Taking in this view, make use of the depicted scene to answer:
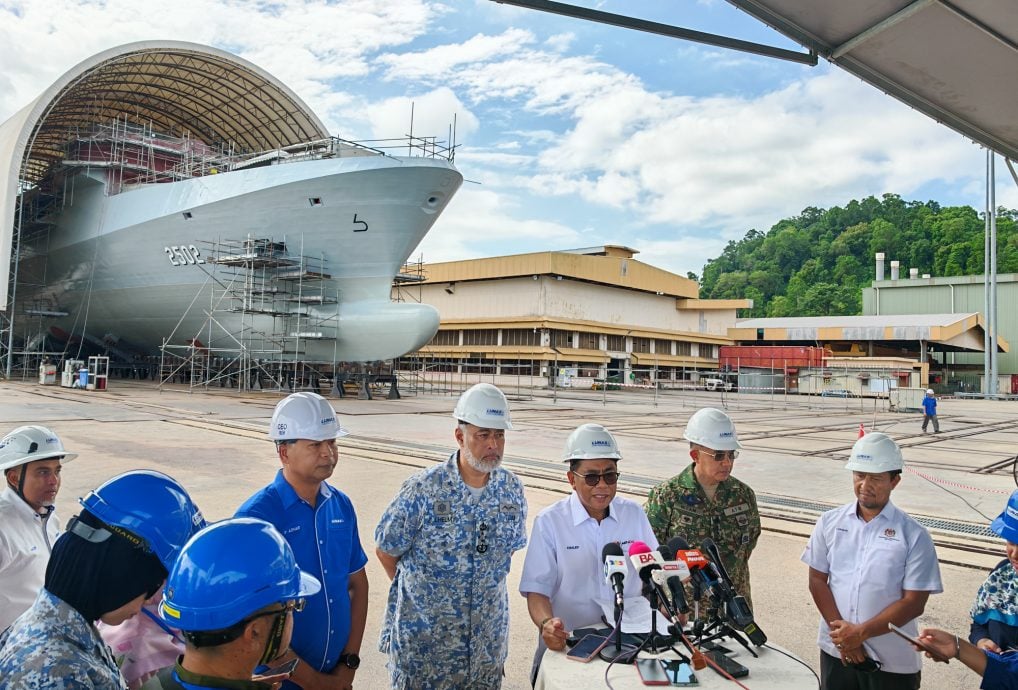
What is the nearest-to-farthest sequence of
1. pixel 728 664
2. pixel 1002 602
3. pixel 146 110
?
pixel 728 664 < pixel 1002 602 < pixel 146 110

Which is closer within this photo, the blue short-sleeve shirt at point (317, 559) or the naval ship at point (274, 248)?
the blue short-sleeve shirt at point (317, 559)

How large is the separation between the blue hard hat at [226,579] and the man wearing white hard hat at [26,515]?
1.48m

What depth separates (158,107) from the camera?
3347 cm

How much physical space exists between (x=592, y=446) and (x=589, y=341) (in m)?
42.6

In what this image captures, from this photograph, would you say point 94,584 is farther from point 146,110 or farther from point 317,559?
point 146,110

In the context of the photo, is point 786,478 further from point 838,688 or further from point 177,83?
point 177,83

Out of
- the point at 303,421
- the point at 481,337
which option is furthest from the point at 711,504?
the point at 481,337

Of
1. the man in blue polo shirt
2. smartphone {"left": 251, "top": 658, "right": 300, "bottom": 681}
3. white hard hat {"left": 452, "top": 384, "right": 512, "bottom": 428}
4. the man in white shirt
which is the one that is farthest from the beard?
the man in white shirt

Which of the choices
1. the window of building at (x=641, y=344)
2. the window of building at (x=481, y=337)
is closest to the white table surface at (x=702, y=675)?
the window of building at (x=481, y=337)

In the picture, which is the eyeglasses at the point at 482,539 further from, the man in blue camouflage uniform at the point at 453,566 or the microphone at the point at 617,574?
the microphone at the point at 617,574

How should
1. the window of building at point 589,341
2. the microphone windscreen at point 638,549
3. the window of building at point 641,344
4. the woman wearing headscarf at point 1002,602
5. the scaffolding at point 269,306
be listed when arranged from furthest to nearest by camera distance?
1. the window of building at point 641,344
2. the window of building at point 589,341
3. the scaffolding at point 269,306
4. the woman wearing headscarf at point 1002,602
5. the microphone windscreen at point 638,549

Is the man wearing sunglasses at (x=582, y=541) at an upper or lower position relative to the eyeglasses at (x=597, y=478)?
lower

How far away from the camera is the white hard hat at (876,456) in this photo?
292cm

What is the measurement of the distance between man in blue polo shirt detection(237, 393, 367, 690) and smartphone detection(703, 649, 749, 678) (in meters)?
1.39
